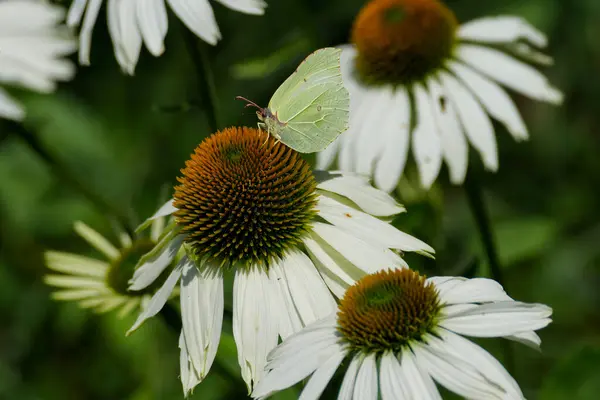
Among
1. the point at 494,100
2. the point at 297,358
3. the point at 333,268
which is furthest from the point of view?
the point at 494,100

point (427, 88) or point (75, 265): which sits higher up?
point (427, 88)

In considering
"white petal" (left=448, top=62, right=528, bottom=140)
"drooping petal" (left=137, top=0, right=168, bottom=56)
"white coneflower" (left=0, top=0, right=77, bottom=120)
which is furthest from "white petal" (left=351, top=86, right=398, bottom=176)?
"white coneflower" (left=0, top=0, right=77, bottom=120)

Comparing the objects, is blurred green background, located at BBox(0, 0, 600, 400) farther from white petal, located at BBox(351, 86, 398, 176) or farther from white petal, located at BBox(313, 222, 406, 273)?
white petal, located at BBox(313, 222, 406, 273)

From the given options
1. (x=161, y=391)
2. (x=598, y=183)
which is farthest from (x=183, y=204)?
(x=598, y=183)

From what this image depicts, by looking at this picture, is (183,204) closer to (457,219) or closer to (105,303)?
(105,303)

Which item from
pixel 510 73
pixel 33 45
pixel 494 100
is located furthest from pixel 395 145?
pixel 33 45

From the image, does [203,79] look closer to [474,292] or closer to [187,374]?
[187,374]
